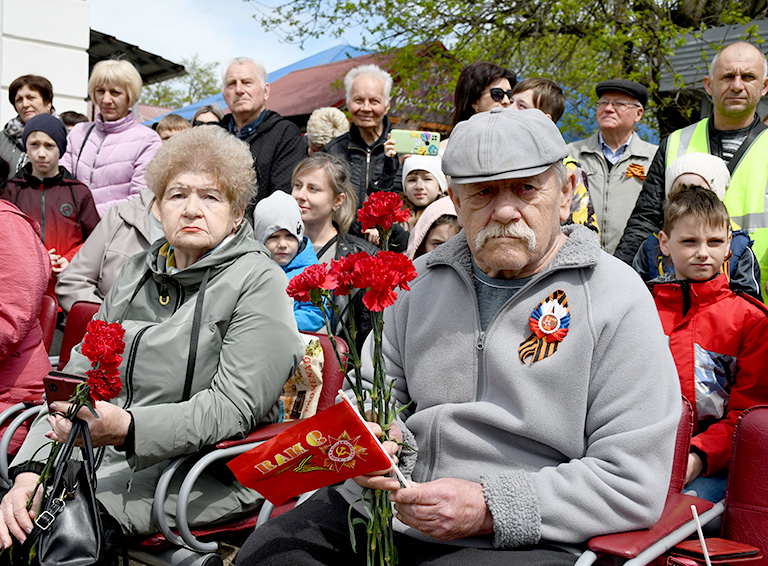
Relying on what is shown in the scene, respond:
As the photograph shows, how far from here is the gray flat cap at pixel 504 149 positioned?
193 centimetres

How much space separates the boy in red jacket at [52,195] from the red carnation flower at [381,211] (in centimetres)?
373

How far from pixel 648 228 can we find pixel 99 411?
3.01m

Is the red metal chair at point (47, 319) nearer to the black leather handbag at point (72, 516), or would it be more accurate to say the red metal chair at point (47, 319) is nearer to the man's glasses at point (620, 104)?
the black leather handbag at point (72, 516)

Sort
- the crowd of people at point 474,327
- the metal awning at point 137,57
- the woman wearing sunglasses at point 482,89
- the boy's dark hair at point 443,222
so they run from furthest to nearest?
the metal awning at point 137,57, the woman wearing sunglasses at point 482,89, the boy's dark hair at point 443,222, the crowd of people at point 474,327

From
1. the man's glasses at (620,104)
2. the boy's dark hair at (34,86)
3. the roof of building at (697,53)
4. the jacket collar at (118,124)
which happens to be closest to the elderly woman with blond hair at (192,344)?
the man's glasses at (620,104)

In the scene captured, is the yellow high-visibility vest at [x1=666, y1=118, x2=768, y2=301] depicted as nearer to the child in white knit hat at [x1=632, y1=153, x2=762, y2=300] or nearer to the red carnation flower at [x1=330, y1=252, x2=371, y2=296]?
the child in white knit hat at [x1=632, y1=153, x2=762, y2=300]

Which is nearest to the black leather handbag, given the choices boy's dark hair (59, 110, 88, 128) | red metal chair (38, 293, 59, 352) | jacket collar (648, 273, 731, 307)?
red metal chair (38, 293, 59, 352)

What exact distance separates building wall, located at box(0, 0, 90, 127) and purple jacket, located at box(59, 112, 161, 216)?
173 inches

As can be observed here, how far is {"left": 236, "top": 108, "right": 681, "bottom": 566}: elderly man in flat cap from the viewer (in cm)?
185

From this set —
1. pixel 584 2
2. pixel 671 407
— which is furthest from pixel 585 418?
pixel 584 2

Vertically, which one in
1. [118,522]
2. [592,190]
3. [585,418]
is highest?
[592,190]

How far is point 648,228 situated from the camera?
4066mm

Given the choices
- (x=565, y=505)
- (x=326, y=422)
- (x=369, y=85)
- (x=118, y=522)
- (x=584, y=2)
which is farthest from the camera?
(x=584, y=2)

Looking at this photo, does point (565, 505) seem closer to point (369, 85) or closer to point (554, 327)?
point (554, 327)
